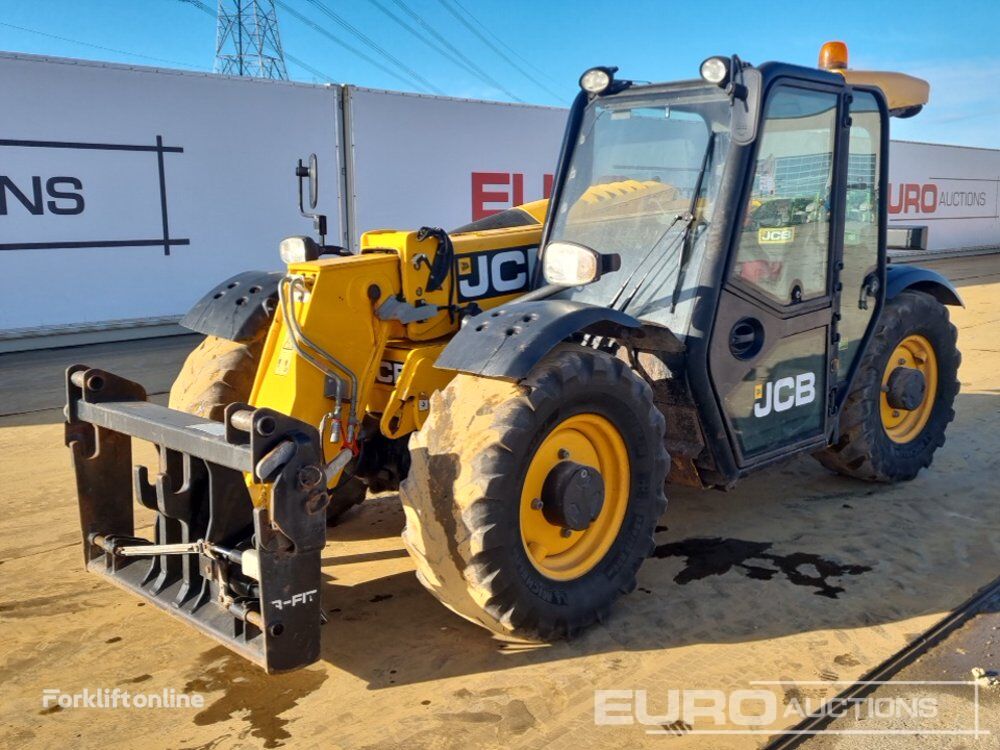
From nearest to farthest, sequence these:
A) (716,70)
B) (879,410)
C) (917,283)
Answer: (716,70) → (879,410) → (917,283)

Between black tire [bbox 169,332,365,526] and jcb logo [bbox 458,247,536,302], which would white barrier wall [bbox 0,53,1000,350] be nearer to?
black tire [bbox 169,332,365,526]

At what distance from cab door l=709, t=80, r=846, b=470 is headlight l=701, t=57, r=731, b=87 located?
0.84 ft

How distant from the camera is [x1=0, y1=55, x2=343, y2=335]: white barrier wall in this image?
31.8 feet

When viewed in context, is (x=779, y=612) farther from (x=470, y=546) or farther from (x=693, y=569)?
(x=470, y=546)

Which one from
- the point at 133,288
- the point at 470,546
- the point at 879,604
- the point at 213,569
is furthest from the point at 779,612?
the point at 133,288

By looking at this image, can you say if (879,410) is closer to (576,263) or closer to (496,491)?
(576,263)

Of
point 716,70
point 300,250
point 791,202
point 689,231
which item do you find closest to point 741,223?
point 689,231

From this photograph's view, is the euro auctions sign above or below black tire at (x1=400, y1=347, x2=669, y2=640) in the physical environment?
above

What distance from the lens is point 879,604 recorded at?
11.8ft

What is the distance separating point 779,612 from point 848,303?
70.5 inches

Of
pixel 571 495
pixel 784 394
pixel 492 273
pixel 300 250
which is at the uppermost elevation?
pixel 300 250

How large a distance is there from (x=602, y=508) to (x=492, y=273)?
131cm

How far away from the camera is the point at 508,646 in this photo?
326 cm

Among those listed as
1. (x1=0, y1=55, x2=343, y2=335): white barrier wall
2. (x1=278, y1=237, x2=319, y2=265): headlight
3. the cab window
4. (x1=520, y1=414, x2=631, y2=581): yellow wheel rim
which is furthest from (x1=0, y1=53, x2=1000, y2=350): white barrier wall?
(x1=520, y1=414, x2=631, y2=581): yellow wheel rim
